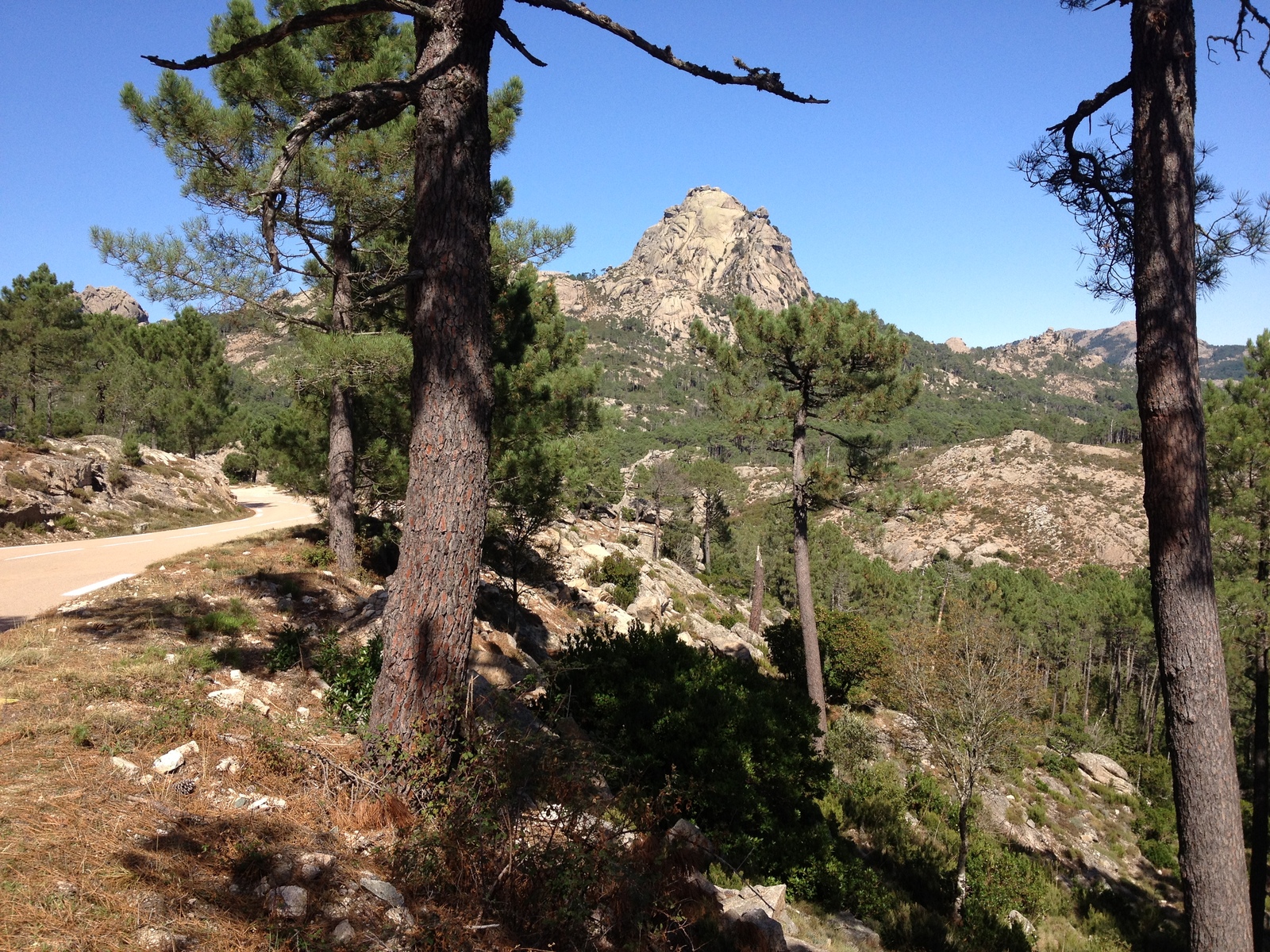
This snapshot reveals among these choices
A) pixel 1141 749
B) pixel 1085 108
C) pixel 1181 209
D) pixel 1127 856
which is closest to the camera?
pixel 1181 209

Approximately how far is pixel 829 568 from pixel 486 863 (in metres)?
40.3

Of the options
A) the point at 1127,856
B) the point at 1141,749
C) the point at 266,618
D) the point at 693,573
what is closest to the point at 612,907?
the point at 266,618

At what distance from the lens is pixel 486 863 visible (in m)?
2.89

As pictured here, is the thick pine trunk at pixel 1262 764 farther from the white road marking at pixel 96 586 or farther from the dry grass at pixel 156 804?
the white road marking at pixel 96 586

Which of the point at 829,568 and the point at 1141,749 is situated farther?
the point at 829,568

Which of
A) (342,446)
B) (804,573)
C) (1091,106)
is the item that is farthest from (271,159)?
(804,573)

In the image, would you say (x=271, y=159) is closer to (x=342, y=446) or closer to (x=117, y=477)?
Answer: (x=342, y=446)

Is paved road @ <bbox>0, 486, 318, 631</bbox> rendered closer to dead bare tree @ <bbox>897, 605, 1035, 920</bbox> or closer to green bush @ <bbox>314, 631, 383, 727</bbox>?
green bush @ <bbox>314, 631, 383, 727</bbox>

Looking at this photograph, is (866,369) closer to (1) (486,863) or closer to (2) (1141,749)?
(1) (486,863)

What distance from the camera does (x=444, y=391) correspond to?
3709 mm

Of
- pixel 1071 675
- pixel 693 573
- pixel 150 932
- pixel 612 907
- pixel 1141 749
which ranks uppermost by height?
pixel 150 932

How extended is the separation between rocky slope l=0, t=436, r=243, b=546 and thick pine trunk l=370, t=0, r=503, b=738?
12846 millimetres

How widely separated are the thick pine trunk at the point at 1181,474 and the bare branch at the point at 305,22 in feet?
14.7

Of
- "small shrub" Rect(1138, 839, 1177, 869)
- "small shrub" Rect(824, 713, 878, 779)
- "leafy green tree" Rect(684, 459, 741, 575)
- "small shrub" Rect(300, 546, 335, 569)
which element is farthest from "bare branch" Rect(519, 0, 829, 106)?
"leafy green tree" Rect(684, 459, 741, 575)
